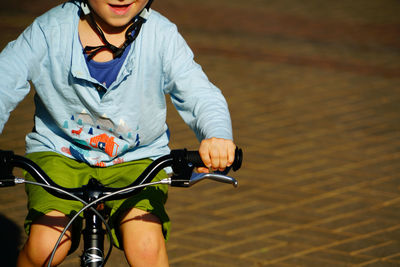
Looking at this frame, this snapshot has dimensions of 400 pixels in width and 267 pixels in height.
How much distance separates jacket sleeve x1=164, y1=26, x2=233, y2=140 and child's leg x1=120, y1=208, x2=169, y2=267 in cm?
39

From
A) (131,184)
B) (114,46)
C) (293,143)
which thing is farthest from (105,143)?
(293,143)

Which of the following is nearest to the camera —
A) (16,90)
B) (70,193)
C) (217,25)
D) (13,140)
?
(70,193)

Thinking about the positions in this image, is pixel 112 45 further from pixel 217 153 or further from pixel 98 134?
pixel 217 153

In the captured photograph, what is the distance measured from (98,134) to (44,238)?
0.50m

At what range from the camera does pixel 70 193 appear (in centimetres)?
215

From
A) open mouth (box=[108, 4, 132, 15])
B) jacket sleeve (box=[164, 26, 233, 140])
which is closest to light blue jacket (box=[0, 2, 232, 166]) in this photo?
jacket sleeve (box=[164, 26, 233, 140])

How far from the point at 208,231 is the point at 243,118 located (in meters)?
2.22

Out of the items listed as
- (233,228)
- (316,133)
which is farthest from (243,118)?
(233,228)

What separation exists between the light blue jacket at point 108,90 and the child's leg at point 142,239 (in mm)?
350

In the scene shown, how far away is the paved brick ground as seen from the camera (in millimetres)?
4309

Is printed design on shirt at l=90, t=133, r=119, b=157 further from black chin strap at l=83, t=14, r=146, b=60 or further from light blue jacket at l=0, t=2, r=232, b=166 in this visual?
black chin strap at l=83, t=14, r=146, b=60

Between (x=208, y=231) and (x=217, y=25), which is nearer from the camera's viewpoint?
(x=208, y=231)

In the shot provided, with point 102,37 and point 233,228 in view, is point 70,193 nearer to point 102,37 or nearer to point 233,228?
point 102,37

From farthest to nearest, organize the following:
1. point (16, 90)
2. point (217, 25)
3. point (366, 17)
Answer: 1. point (366, 17)
2. point (217, 25)
3. point (16, 90)
